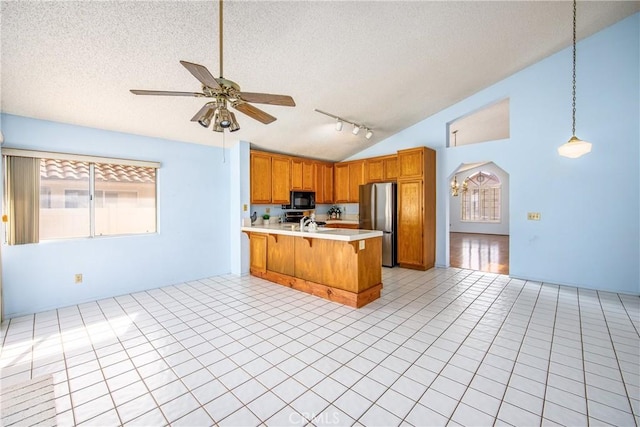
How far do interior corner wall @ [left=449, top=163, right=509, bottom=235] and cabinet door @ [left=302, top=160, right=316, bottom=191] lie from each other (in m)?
6.94

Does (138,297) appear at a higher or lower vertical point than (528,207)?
lower

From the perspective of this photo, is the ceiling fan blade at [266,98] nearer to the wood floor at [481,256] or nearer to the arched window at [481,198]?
the wood floor at [481,256]

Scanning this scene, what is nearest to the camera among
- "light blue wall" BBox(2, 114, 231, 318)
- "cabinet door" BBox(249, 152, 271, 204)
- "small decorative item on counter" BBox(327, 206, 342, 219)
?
"light blue wall" BBox(2, 114, 231, 318)

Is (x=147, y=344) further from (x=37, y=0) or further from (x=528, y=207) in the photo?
(x=528, y=207)

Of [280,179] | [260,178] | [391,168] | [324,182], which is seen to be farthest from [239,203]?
[391,168]

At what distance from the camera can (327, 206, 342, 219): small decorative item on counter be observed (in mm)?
7126

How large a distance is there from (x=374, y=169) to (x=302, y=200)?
1829 mm

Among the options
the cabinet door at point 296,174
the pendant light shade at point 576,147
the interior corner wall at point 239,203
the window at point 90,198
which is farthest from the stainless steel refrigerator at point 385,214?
the window at point 90,198

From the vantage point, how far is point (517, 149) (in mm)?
4684

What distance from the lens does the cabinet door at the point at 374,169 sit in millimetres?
6102

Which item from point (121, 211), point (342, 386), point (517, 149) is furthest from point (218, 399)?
point (517, 149)

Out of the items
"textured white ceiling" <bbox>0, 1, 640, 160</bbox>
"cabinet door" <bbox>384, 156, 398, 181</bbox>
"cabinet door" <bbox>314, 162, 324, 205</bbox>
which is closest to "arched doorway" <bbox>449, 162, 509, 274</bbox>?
"cabinet door" <bbox>384, 156, 398, 181</bbox>

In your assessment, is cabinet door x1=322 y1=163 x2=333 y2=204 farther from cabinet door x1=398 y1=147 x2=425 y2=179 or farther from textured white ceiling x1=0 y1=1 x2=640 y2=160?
textured white ceiling x1=0 y1=1 x2=640 y2=160

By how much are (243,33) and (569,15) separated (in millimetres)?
4075
